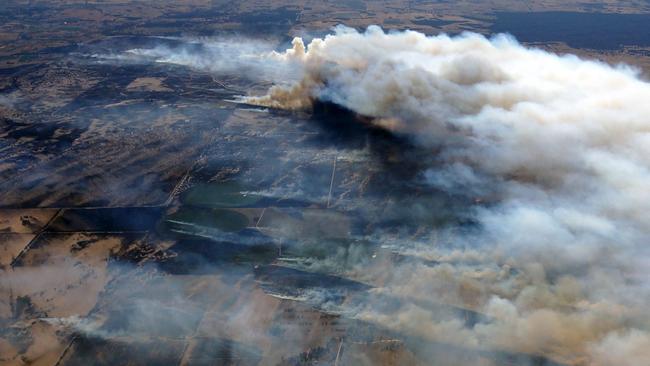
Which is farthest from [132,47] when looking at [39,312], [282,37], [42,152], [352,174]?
[39,312]

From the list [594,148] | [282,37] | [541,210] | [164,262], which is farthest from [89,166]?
[282,37]

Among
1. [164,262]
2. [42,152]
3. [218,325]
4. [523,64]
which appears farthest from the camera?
[523,64]

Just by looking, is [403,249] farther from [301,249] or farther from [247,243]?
[247,243]

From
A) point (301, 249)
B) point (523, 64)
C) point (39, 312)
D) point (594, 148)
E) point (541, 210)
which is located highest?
point (523, 64)

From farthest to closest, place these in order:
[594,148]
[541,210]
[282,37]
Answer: [282,37], [594,148], [541,210]

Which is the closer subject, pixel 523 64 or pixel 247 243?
pixel 247 243

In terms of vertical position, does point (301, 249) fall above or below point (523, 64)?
below

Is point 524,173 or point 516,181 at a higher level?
point 524,173

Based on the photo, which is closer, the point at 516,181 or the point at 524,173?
the point at 516,181
